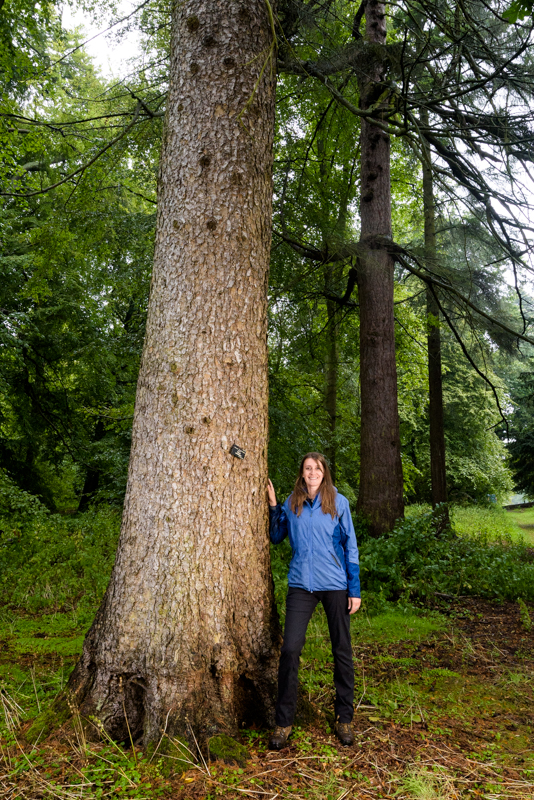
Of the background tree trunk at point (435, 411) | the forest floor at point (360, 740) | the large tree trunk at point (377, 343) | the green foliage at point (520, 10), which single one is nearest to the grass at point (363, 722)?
the forest floor at point (360, 740)

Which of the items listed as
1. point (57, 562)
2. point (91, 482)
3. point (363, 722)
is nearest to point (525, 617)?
point (363, 722)

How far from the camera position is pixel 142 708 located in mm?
2953

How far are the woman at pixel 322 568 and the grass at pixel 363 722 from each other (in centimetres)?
37

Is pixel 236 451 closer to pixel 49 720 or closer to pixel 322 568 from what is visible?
pixel 322 568

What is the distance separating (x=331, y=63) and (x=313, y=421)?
19.9 ft

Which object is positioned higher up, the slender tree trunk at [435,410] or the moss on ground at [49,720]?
the slender tree trunk at [435,410]

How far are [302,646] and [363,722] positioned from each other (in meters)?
0.75

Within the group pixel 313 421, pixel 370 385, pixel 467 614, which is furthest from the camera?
pixel 313 421

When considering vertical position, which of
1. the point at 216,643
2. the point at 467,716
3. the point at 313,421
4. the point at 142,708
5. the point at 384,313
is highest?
the point at 384,313

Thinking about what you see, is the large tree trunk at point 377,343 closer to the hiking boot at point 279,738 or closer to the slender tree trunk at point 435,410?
the slender tree trunk at point 435,410

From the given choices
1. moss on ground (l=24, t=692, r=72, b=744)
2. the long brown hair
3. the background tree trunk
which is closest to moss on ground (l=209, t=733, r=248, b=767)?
moss on ground (l=24, t=692, r=72, b=744)

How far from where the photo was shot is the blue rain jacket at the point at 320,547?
3.46m

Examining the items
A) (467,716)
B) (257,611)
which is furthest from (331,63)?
(467,716)

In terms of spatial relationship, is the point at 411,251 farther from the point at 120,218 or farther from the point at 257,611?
the point at 257,611
